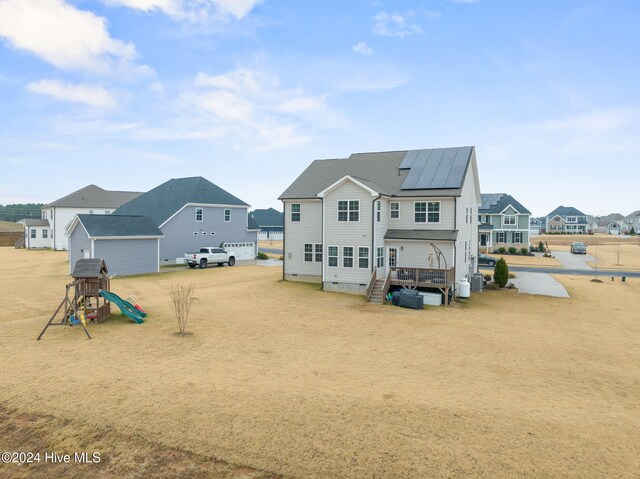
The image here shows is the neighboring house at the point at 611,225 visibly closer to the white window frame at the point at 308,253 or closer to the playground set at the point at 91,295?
the white window frame at the point at 308,253

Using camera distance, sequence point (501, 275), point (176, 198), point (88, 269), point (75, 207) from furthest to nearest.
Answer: point (75, 207) < point (176, 198) < point (501, 275) < point (88, 269)

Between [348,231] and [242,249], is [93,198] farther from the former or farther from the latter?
[348,231]

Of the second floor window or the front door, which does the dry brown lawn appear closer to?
the front door

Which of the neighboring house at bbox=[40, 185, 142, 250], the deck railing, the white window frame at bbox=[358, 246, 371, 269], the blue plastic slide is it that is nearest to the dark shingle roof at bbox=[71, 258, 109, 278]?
the blue plastic slide

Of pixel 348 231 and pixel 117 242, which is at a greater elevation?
pixel 348 231

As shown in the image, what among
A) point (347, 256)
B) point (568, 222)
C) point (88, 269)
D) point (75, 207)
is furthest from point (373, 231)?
point (568, 222)

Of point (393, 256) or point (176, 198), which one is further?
point (176, 198)
